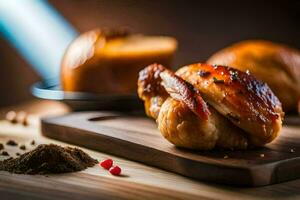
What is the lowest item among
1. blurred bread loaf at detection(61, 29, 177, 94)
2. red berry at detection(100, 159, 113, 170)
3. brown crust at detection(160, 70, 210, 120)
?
red berry at detection(100, 159, 113, 170)

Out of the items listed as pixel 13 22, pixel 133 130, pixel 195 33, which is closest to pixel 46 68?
pixel 13 22

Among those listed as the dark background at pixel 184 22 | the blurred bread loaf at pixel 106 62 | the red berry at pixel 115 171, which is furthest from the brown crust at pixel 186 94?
the dark background at pixel 184 22

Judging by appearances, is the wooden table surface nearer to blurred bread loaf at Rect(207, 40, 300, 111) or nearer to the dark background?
blurred bread loaf at Rect(207, 40, 300, 111)

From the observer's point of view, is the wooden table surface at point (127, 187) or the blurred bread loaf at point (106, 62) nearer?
the wooden table surface at point (127, 187)

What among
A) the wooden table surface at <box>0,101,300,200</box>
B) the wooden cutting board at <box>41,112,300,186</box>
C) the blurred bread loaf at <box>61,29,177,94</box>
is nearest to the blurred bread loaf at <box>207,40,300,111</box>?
the wooden cutting board at <box>41,112,300,186</box>

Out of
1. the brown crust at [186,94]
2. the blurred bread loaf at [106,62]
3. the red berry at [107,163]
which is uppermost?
the brown crust at [186,94]

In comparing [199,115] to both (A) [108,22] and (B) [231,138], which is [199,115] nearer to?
(B) [231,138]

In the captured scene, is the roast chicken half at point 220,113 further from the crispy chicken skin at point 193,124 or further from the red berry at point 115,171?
the red berry at point 115,171
